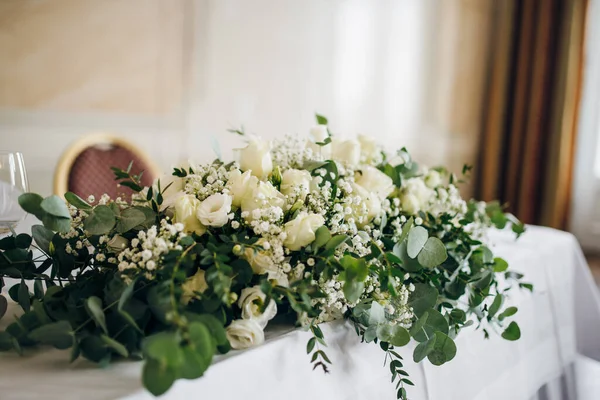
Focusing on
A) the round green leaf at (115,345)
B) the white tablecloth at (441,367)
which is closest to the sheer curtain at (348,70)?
the white tablecloth at (441,367)

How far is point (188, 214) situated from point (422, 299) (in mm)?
364

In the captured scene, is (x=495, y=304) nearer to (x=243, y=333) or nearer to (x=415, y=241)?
(x=415, y=241)

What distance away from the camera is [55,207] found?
2.34 feet

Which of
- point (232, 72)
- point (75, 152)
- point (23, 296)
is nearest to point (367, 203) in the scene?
point (23, 296)

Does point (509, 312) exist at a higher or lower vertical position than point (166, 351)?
lower

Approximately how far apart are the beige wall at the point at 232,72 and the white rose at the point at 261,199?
1.91 m

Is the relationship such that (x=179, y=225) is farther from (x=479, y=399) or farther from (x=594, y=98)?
(x=594, y=98)

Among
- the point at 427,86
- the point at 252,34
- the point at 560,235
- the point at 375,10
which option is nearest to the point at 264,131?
the point at 252,34

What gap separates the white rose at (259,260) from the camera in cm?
71

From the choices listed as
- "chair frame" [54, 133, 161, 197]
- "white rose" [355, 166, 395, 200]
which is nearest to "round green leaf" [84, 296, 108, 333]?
"white rose" [355, 166, 395, 200]

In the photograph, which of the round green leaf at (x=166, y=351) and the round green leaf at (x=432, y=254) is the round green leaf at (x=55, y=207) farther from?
the round green leaf at (x=432, y=254)

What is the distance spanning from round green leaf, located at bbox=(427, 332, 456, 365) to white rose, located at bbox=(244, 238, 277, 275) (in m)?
0.27

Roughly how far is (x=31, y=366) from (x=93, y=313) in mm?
115

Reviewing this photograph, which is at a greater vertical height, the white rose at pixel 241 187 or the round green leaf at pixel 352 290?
Answer: the white rose at pixel 241 187
